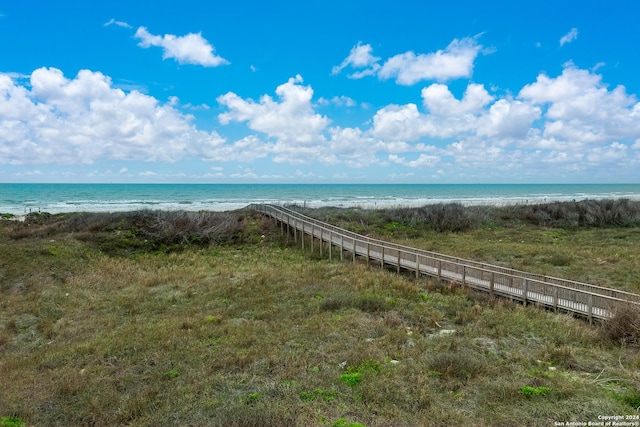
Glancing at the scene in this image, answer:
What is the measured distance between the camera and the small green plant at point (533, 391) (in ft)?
21.4

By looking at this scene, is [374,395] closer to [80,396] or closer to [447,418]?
[447,418]

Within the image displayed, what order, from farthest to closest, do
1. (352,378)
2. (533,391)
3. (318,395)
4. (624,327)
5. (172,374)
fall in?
(624,327) → (172,374) → (352,378) → (318,395) → (533,391)

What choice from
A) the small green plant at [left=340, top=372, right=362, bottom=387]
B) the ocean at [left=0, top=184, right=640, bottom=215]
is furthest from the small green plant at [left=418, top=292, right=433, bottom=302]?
the ocean at [left=0, top=184, right=640, bottom=215]

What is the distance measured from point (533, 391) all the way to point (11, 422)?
864cm

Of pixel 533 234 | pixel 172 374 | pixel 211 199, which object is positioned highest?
pixel 211 199

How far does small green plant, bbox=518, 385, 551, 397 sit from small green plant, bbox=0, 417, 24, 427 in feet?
27.3

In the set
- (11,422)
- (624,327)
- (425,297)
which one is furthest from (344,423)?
(425,297)

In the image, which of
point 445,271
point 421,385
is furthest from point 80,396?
point 445,271

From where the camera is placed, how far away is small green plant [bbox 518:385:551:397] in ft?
21.4

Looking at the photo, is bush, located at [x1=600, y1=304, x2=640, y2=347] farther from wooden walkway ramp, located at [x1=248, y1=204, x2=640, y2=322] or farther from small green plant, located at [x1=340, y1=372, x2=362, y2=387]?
small green plant, located at [x1=340, y1=372, x2=362, y2=387]

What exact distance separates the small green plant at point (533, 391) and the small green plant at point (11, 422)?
8.31 m

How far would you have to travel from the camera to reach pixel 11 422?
643cm

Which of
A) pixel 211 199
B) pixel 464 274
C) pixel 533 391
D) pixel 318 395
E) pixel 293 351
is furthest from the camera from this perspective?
pixel 211 199

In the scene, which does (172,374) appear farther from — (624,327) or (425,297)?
(624,327)
